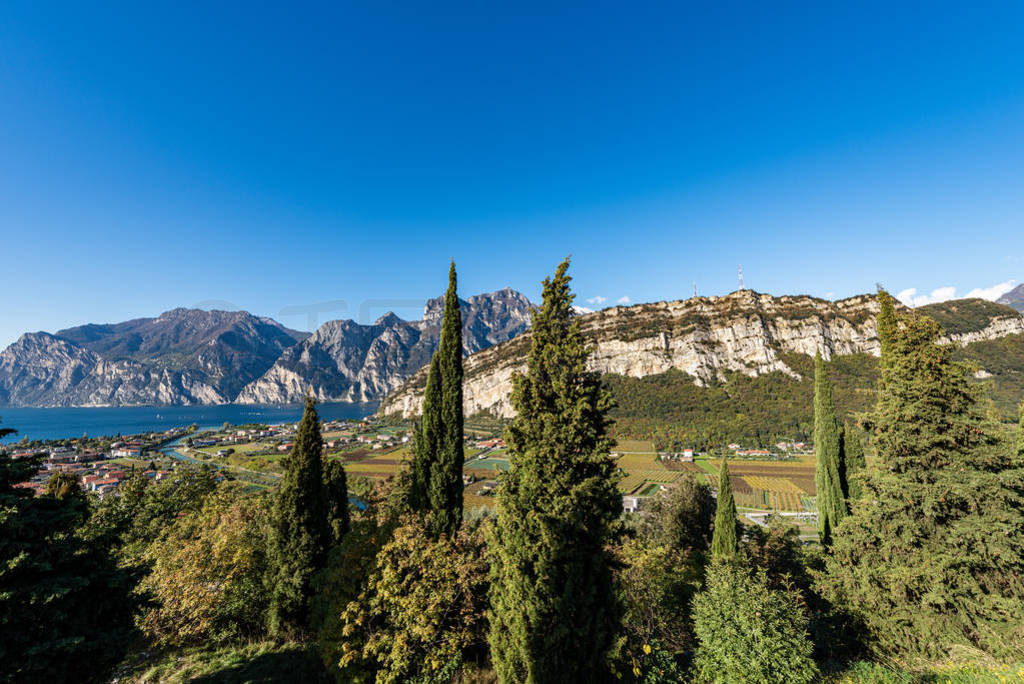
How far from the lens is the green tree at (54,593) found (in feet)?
17.2

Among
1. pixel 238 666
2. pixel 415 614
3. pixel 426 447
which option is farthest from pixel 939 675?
pixel 238 666

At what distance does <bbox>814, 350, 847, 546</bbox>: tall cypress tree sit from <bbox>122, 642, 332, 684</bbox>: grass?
23160 mm

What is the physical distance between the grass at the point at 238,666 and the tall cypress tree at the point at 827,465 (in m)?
23.2

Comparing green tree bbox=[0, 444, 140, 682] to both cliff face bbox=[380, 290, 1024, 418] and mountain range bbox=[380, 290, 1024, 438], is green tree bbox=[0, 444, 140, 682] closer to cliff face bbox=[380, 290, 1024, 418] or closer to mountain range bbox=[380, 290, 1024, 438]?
cliff face bbox=[380, 290, 1024, 418]

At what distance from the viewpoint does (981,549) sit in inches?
343

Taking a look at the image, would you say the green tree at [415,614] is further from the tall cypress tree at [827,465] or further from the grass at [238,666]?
the tall cypress tree at [827,465]

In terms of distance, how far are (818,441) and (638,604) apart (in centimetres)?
1537

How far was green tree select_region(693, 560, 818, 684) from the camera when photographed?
704 cm

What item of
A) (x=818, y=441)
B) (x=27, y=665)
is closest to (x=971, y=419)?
(x=818, y=441)

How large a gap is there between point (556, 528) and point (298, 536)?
32.5ft

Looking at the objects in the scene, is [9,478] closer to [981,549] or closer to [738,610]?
[738,610]

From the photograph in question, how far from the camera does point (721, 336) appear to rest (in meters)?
126

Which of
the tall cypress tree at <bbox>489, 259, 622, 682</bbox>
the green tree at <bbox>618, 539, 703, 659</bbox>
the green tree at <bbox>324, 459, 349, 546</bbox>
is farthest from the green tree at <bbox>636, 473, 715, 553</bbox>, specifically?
the tall cypress tree at <bbox>489, 259, 622, 682</bbox>

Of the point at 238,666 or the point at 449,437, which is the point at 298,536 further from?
the point at 449,437
